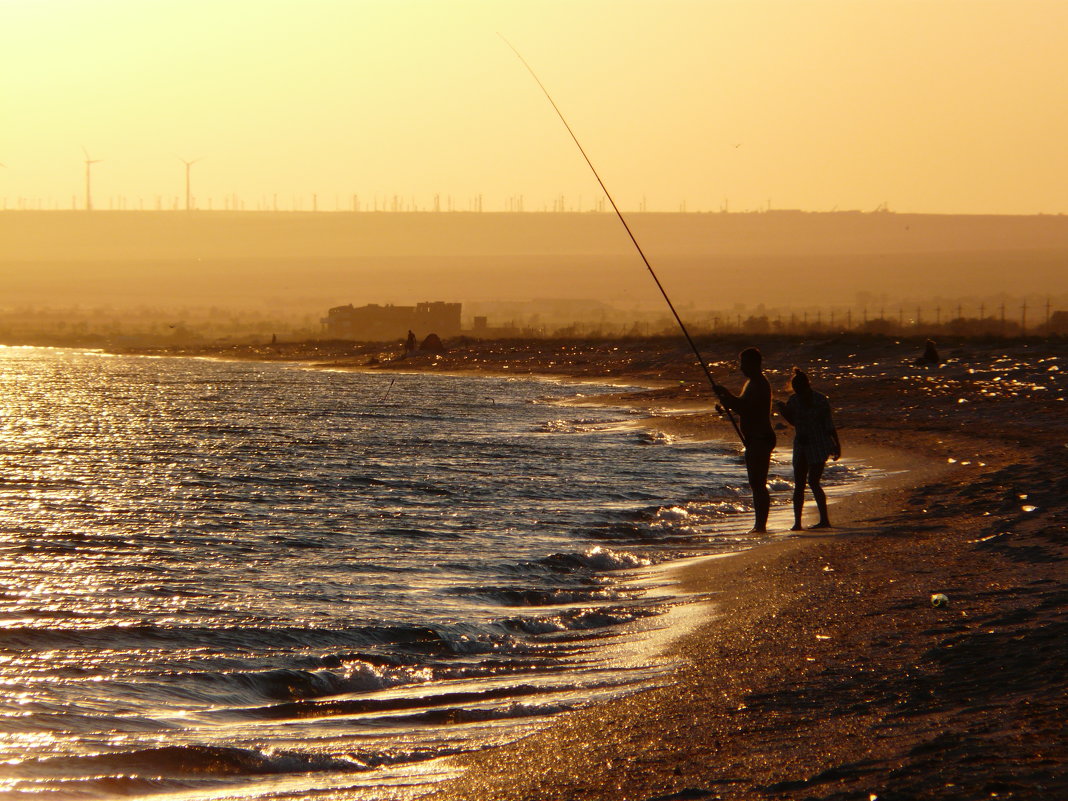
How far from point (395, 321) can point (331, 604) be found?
170367 millimetres

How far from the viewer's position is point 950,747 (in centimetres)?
523

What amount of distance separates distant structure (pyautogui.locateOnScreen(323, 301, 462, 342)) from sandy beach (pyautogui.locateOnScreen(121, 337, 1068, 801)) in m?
161

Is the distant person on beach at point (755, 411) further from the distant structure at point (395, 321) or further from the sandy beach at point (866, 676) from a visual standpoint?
the distant structure at point (395, 321)

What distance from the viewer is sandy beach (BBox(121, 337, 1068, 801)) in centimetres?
518

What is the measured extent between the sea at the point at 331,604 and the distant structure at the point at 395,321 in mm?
146455

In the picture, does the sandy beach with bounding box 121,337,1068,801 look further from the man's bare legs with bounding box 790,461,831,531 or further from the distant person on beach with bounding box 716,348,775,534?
the distant person on beach with bounding box 716,348,775,534

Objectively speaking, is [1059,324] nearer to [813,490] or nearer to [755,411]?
[813,490]

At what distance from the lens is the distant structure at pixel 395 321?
177125 millimetres

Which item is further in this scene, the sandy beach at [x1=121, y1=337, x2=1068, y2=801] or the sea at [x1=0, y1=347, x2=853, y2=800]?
the sea at [x1=0, y1=347, x2=853, y2=800]

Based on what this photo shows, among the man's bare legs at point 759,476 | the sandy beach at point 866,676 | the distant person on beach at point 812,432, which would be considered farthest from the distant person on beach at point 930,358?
the distant person on beach at point 812,432

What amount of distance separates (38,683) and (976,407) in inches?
981

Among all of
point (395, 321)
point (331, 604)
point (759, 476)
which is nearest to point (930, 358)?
point (759, 476)

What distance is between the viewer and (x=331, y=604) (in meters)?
11.6

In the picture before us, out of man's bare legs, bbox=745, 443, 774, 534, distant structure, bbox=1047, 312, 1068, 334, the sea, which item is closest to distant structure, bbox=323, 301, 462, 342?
distant structure, bbox=1047, 312, 1068, 334
